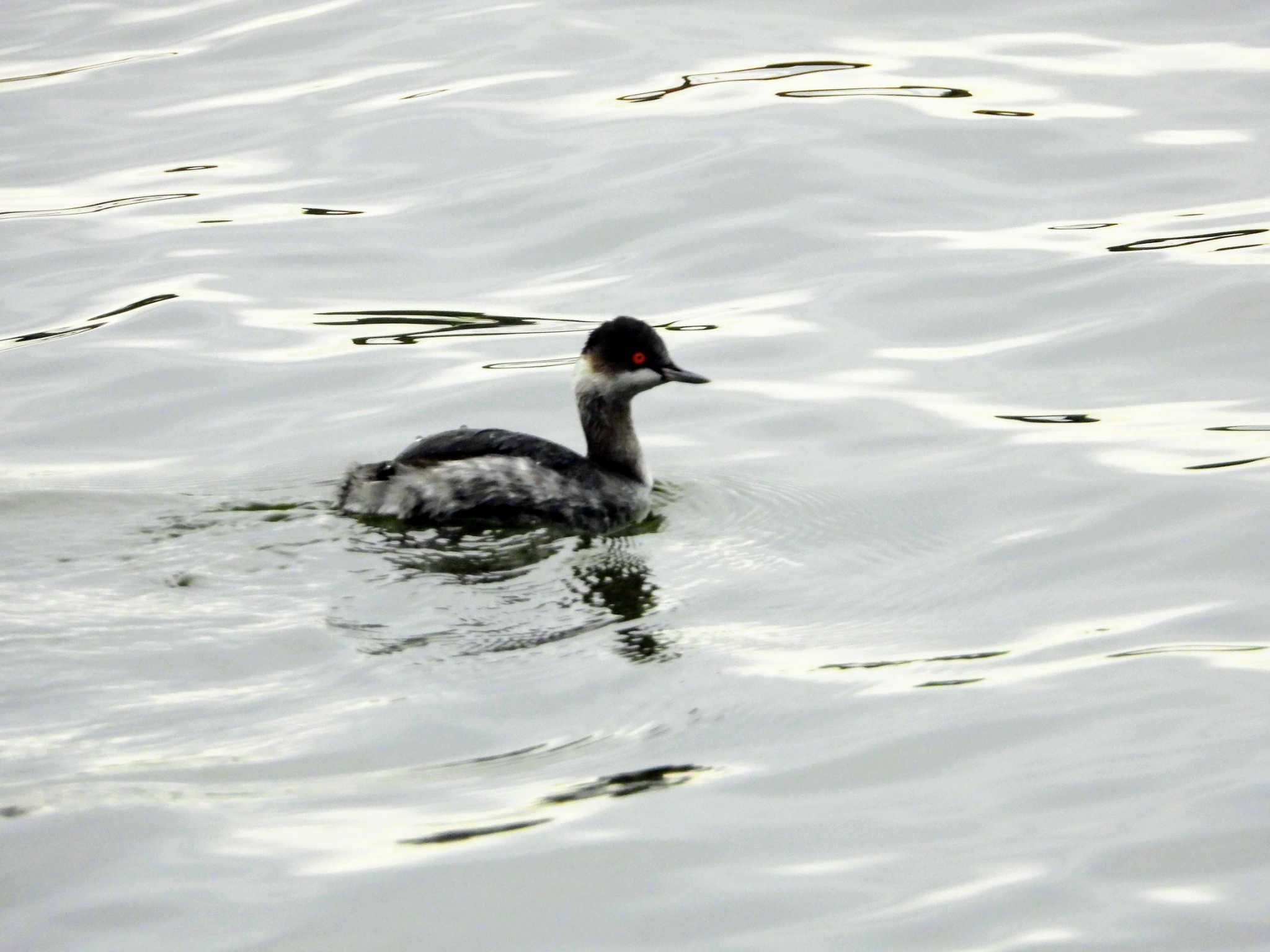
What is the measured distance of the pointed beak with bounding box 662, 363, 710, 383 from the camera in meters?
9.10

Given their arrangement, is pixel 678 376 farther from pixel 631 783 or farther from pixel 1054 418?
pixel 631 783

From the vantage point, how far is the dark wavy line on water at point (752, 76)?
→ 622 inches

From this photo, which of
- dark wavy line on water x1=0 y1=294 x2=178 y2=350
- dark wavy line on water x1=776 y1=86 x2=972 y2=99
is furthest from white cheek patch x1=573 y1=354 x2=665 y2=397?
dark wavy line on water x1=776 y1=86 x2=972 y2=99

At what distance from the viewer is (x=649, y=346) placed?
30.0 ft

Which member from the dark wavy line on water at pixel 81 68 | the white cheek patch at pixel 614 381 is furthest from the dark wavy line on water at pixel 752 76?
the white cheek patch at pixel 614 381

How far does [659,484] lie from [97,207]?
6.78 meters

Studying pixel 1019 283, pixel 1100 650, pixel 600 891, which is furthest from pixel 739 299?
pixel 600 891

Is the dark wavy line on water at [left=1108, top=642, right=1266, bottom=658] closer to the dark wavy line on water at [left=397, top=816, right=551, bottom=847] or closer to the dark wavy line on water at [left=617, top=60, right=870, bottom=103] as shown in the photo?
the dark wavy line on water at [left=397, top=816, right=551, bottom=847]

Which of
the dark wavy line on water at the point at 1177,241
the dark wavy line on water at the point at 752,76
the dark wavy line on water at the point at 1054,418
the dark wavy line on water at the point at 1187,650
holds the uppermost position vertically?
the dark wavy line on water at the point at 752,76

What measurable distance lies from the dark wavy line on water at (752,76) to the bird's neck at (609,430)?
22.7ft

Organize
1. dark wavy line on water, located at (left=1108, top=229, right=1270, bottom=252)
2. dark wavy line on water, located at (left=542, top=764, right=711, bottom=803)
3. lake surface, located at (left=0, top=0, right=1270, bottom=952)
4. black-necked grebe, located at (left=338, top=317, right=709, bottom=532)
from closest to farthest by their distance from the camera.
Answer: lake surface, located at (left=0, top=0, right=1270, bottom=952) < dark wavy line on water, located at (left=542, top=764, right=711, bottom=803) < black-necked grebe, located at (left=338, top=317, right=709, bottom=532) < dark wavy line on water, located at (left=1108, top=229, right=1270, bottom=252)

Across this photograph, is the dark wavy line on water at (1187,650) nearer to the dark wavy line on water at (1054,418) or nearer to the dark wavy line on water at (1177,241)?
the dark wavy line on water at (1054,418)

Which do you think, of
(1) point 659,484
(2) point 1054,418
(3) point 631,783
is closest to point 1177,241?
(2) point 1054,418

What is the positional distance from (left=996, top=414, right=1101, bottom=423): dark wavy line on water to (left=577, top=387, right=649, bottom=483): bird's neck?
1.92m
